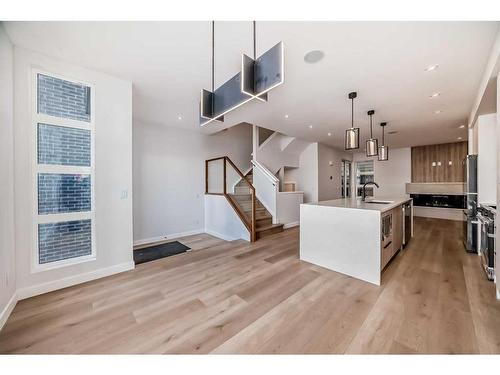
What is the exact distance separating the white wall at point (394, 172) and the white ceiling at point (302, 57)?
14.0 ft

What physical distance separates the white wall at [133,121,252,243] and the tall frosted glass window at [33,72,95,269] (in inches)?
77.5

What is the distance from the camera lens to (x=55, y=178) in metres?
2.50

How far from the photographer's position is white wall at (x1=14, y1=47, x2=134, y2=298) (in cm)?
224

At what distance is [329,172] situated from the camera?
7664mm

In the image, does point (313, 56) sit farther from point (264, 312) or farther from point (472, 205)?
point (472, 205)

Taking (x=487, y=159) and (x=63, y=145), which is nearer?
(x=63, y=145)

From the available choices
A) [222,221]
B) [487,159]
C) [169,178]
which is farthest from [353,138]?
[169,178]

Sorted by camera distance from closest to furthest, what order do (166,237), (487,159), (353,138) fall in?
(353,138) < (487,159) < (166,237)

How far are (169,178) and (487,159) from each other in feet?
20.2

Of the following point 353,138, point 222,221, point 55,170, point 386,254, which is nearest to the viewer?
point 55,170

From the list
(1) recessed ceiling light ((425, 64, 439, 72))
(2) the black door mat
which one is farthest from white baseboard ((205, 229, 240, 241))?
(1) recessed ceiling light ((425, 64, 439, 72))
